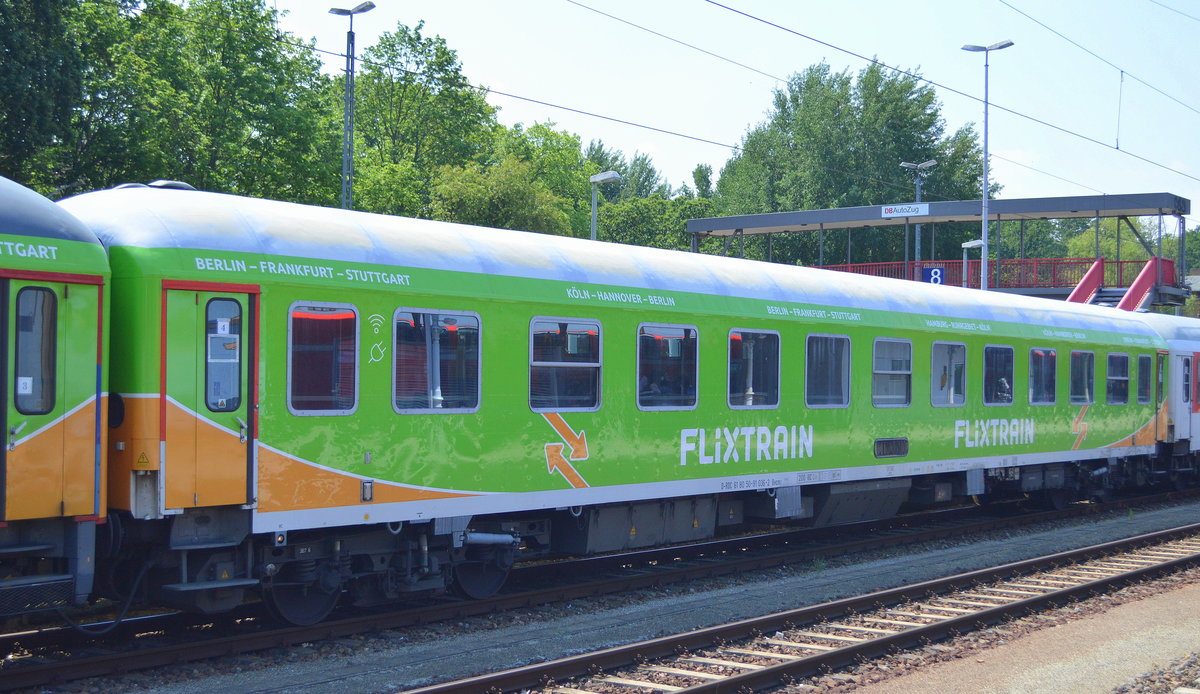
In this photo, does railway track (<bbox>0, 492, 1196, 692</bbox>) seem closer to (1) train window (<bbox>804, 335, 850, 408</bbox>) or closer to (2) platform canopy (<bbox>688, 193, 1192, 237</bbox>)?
(1) train window (<bbox>804, 335, 850, 408</bbox>)

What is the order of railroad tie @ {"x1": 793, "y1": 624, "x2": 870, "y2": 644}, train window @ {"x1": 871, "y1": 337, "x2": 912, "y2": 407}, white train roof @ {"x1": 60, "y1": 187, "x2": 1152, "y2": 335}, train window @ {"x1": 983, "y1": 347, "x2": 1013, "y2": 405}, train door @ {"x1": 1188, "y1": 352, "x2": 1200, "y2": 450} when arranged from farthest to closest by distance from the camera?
train door @ {"x1": 1188, "y1": 352, "x2": 1200, "y2": 450}
train window @ {"x1": 983, "y1": 347, "x2": 1013, "y2": 405}
train window @ {"x1": 871, "y1": 337, "x2": 912, "y2": 407}
railroad tie @ {"x1": 793, "y1": 624, "x2": 870, "y2": 644}
white train roof @ {"x1": 60, "y1": 187, "x2": 1152, "y2": 335}

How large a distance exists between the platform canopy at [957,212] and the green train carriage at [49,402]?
33.6 meters

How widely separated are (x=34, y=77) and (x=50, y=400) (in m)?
20.9

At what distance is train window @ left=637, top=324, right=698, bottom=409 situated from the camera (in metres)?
11.6

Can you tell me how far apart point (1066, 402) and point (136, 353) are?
51.2ft

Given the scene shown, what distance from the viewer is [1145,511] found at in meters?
20.2

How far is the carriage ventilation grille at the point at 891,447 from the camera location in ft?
48.8

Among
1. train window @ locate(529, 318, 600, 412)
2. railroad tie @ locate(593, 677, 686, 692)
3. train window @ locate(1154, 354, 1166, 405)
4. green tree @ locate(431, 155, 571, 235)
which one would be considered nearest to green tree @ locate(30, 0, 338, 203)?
green tree @ locate(431, 155, 571, 235)

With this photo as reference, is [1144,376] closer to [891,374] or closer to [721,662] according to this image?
[891,374]

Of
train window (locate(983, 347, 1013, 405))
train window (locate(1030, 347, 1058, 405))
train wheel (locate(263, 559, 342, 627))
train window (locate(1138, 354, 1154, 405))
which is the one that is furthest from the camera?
train window (locate(1138, 354, 1154, 405))

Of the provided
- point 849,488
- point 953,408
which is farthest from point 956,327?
point 849,488

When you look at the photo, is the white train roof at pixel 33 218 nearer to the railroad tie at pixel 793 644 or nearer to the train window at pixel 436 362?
the train window at pixel 436 362

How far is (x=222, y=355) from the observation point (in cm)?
835

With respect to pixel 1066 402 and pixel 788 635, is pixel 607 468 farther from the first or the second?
pixel 1066 402
